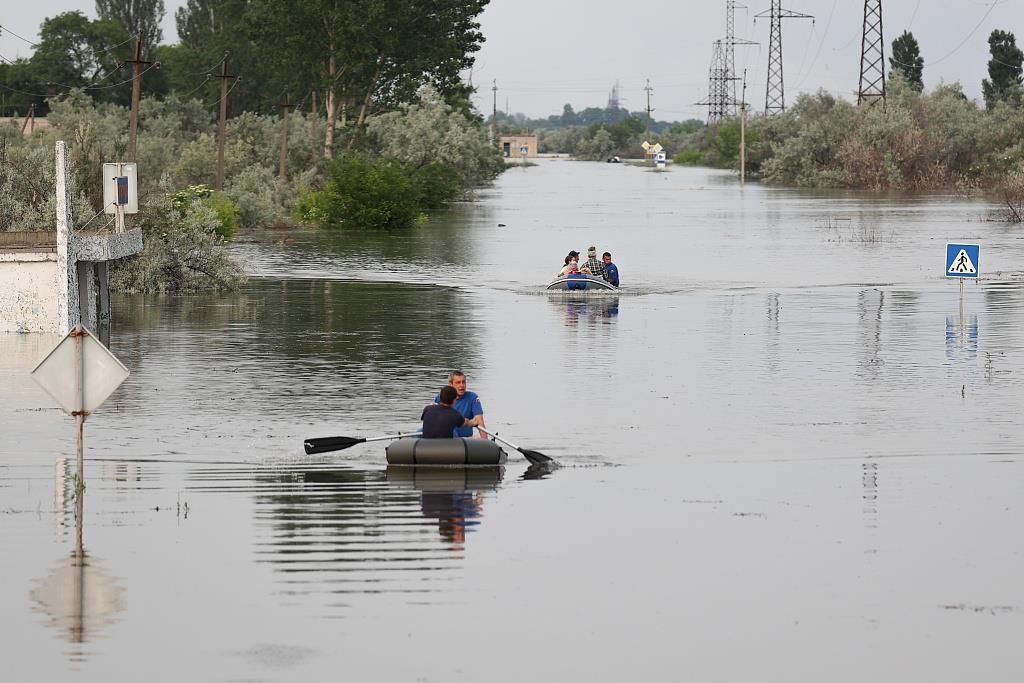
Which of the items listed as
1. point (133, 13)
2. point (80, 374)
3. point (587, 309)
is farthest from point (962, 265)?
point (133, 13)

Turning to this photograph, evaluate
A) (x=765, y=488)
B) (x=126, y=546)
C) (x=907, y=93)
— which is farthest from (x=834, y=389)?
(x=907, y=93)

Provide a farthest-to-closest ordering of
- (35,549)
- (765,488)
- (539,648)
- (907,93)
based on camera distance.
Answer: (907,93)
(765,488)
(35,549)
(539,648)

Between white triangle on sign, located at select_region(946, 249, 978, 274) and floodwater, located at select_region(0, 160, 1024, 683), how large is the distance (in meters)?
1.07

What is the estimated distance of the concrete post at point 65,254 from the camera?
27859 millimetres

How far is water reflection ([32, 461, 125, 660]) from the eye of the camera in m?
11.3

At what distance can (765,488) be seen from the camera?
16625 mm

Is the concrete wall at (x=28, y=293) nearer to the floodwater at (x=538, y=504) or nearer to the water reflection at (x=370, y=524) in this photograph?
the floodwater at (x=538, y=504)

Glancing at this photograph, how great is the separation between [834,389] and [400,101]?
71.6 m

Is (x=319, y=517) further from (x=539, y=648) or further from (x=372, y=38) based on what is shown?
(x=372, y=38)

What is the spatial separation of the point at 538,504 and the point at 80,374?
4.39 m

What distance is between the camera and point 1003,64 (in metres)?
152

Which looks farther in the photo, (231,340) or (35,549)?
(231,340)

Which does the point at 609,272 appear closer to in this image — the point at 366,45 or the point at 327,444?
the point at 327,444

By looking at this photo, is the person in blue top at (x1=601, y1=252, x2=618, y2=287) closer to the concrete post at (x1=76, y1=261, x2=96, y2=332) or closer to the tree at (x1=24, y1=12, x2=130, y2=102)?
the concrete post at (x1=76, y1=261, x2=96, y2=332)
